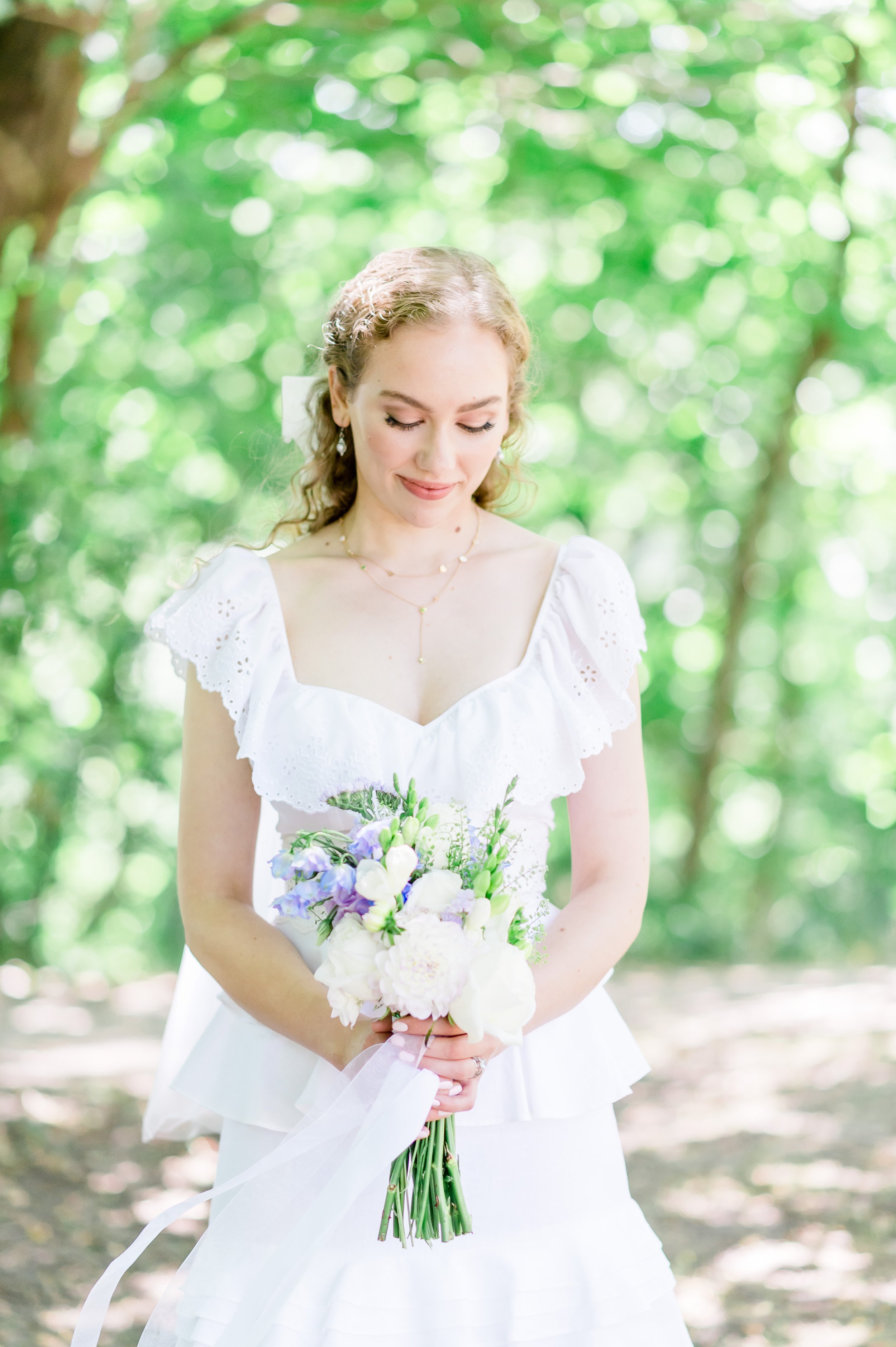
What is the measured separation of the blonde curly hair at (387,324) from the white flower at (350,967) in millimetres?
1029

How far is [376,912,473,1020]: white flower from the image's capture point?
1619 millimetres

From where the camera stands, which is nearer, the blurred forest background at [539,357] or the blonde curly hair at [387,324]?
the blonde curly hair at [387,324]

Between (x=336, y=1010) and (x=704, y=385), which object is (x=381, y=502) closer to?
(x=336, y=1010)

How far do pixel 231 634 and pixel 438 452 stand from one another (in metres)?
0.49

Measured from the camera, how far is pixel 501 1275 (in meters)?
2.04

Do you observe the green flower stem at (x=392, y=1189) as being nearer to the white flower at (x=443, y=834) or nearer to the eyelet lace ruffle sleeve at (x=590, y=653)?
the white flower at (x=443, y=834)

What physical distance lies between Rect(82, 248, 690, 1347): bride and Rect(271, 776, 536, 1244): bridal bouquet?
0.21 meters

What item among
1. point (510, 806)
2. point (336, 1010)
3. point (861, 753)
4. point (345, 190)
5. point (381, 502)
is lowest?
point (336, 1010)

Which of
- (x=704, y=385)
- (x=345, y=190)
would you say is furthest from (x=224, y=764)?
(x=704, y=385)

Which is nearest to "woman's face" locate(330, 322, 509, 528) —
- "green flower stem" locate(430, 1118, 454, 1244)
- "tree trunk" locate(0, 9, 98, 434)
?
"green flower stem" locate(430, 1118, 454, 1244)

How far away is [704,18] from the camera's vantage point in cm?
527

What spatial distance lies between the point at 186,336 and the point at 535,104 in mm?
3252

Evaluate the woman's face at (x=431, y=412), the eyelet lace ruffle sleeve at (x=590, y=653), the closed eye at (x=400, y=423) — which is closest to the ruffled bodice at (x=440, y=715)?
the eyelet lace ruffle sleeve at (x=590, y=653)

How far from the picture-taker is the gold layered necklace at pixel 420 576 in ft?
7.77
